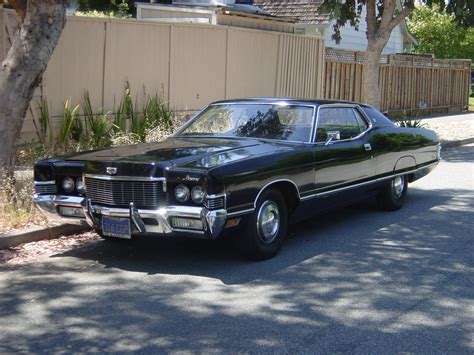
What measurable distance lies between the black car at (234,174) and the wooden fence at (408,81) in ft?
37.3

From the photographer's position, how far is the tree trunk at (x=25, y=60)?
784 cm

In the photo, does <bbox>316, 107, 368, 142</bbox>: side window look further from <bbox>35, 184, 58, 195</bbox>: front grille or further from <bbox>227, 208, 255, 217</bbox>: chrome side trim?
<bbox>35, 184, 58, 195</bbox>: front grille

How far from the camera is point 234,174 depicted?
6.05 metres

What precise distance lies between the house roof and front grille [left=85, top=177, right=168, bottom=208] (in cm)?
1697

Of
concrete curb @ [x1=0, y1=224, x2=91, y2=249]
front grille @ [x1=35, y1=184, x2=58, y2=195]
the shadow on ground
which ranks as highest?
front grille @ [x1=35, y1=184, x2=58, y2=195]

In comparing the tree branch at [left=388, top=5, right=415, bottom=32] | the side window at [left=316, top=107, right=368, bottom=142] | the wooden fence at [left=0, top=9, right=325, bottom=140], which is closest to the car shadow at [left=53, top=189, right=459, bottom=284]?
the side window at [left=316, top=107, right=368, bottom=142]

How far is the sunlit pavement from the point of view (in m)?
4.66

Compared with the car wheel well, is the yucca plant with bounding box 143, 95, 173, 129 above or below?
above

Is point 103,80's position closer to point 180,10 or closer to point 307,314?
point 180,10

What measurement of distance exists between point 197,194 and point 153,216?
0.44 m

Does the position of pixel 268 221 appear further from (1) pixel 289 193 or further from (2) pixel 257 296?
(2) pixel 257 296

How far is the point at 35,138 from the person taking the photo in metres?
11.6

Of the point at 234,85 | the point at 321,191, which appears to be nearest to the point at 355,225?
the point at 321,191

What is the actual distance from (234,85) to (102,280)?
1021cm
